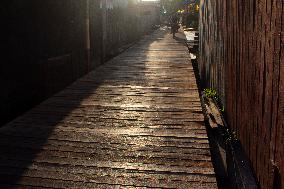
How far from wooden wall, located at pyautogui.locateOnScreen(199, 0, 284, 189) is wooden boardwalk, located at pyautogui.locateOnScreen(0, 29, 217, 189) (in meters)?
0.54

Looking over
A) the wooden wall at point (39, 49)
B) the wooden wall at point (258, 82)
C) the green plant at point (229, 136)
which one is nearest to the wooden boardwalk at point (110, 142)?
the green plant at point (229, 136)

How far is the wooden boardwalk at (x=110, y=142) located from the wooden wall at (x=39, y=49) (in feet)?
3.16

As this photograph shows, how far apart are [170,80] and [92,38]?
5106 millimetres

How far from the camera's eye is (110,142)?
13.3ft

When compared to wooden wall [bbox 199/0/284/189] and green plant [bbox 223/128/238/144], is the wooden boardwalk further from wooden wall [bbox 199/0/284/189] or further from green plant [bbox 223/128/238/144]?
wooden wall [bbox 199/0/284/189]

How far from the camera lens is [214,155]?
166 inches

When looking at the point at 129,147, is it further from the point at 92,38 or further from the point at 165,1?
the point at 165,1

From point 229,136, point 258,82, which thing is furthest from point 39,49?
point 258,82

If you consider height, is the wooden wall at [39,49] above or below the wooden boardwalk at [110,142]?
above

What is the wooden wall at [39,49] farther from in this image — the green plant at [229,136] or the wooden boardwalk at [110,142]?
the green plant at [229,136]

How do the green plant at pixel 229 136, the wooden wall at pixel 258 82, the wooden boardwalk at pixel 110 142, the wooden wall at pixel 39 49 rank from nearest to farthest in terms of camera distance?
the wooden wall at pixel 258 82, the wooden boardwalk at pixel 110 142, the green plant at pixel 229 136, the wooden wall at pixel 39 49

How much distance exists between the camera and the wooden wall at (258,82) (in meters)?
2.44

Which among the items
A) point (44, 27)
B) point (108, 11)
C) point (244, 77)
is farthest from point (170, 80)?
point (108, 11)

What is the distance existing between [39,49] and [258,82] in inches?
230
